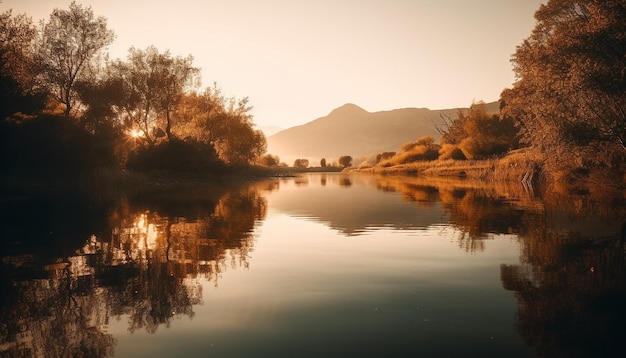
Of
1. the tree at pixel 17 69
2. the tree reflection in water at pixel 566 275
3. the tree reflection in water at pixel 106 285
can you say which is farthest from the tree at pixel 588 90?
the tree at pixel 17 69

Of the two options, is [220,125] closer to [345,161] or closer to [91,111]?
[91,111]

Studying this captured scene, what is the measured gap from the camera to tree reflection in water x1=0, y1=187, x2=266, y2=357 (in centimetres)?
649

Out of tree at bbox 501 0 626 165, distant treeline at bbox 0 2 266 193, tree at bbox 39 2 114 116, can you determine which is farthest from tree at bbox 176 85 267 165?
tree at bbox 501 0 626 165

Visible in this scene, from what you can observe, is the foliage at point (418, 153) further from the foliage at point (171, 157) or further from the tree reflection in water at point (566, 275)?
the tree reflection in water at point (566, 275)

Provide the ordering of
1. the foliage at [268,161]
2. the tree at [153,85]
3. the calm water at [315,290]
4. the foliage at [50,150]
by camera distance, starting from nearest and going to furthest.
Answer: the calm water at [315,290] → the foliage at [50,150] → the tree at [153,85] → the foliage at [268,161]

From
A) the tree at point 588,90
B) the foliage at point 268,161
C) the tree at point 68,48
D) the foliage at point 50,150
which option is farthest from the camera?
the foliage at point 268,161

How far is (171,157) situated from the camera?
5997 centimetres

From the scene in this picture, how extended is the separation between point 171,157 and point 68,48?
17650mm

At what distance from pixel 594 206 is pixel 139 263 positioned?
70.9 ft

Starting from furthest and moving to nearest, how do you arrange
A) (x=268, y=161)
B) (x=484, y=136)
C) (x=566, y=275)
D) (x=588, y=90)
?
(x=268, y=161) → (x=484, y=136) → (x=588, y=90) → (x=566, y=275)

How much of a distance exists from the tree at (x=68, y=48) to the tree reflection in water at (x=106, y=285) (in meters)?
38.3

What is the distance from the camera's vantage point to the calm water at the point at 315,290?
6211mm

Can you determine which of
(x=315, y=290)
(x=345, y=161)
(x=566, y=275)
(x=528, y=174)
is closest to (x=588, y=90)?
(x=528, y=174)

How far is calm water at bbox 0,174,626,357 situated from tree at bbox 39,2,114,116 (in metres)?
35.8
